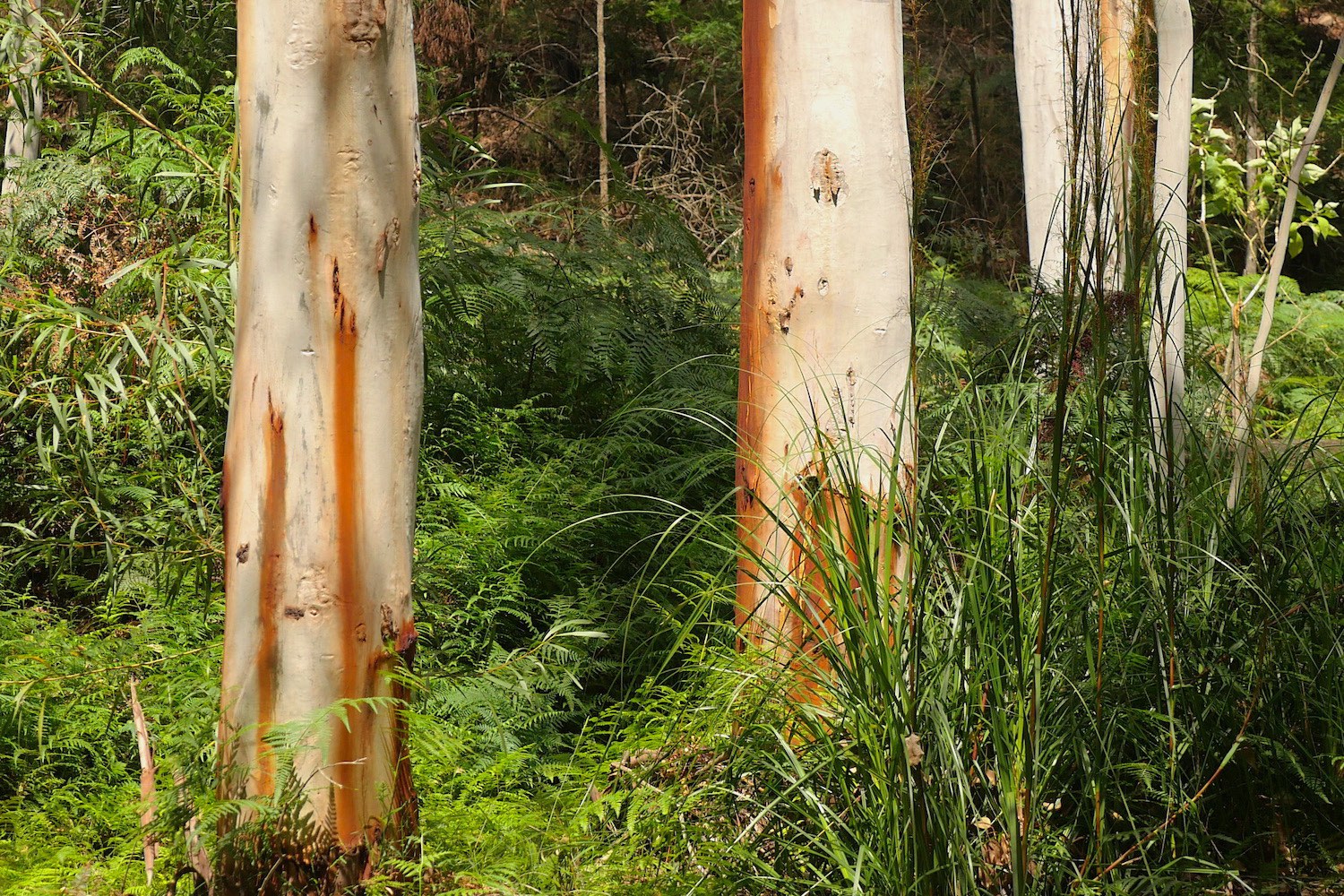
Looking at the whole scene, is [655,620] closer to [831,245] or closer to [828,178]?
[831,245]

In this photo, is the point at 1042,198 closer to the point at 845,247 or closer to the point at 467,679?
the point at 845,247

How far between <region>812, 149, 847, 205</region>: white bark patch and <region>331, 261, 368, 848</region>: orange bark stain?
4.12ft

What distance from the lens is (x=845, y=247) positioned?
2.85 m

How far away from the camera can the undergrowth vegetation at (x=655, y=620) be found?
1.94 m

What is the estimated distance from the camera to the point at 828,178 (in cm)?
287

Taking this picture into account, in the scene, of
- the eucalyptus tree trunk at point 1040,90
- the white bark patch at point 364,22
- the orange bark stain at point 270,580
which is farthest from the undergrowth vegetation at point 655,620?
the eucalyptus tree trunk at point 1040,90

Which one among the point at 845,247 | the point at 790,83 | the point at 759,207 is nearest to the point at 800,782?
the point at 845,247

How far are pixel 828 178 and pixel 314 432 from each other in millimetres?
1445

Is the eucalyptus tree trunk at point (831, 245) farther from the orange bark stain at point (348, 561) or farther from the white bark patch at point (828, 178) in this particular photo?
the orange bark stain at point (348, 561)

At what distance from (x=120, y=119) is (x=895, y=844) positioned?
5.38 m

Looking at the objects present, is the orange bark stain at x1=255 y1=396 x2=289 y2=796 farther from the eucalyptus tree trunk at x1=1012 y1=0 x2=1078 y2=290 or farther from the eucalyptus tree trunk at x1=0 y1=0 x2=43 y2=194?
the eucalyptus tree trunk at x1=1012 y1=0 x2=1078 y2=290

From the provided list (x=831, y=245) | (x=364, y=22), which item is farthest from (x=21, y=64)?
(x=831, y=245)

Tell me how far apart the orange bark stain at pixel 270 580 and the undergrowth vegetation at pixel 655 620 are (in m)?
0.13

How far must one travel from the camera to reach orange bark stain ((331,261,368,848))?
2.27 m
